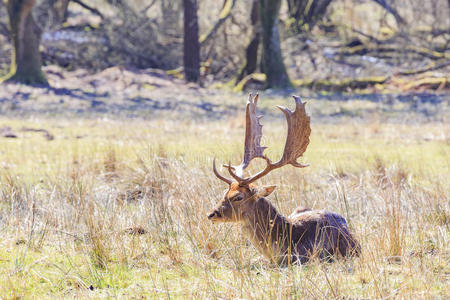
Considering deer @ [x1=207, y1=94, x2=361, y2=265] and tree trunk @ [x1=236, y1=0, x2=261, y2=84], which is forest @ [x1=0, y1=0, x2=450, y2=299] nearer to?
deer @ [x1=207, y1=94, x2=361, y2=265]

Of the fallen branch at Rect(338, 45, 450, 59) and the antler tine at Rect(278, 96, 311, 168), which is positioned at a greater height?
the antler tine at Rect(278, 96, 311, 168)

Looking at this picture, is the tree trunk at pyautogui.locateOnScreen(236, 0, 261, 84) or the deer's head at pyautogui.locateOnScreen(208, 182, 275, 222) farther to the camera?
the tree trunk at pyautogui.locateOnScreen(236, 0, 261, 84)

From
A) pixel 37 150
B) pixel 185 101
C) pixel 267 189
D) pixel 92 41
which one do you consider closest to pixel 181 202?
pixel 267 189

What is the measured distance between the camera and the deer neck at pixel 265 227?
14.2 ft

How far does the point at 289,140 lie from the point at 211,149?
315 cm

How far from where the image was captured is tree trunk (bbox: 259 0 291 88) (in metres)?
20.1

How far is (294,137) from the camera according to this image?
437cm

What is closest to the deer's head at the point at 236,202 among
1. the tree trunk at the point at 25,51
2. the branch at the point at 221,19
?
the tree trunk at the point at 25,51

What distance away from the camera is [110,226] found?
4.62m

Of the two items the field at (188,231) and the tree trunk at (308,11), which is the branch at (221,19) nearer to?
the tree trunk at (308,11)

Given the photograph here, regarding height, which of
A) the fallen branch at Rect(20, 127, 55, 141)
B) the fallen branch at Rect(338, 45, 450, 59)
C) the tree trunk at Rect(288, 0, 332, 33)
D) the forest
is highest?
the tree trunk at Rect(288, 0, 332, 33)

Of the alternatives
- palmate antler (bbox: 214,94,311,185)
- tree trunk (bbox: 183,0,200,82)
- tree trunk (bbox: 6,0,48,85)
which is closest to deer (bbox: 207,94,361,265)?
palmate antler (bbox: 214,94,311,185)

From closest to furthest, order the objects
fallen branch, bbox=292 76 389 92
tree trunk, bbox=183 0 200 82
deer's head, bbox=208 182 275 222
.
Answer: deer's head, bbox=208 182 275 222
fallen branch, bbox=292 76 389 92
tree trunk, bbox=183 0 200 82

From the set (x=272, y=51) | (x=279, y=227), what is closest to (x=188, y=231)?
(x=279, y=227)
